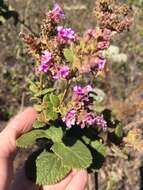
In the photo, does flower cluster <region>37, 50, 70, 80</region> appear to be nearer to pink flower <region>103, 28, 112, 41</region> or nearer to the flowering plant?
the flowering plant

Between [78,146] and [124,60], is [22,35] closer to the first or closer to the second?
[78,146]

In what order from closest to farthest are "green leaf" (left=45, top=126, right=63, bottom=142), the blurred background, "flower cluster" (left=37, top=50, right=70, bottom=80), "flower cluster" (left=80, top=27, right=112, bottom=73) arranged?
"flower cluster" (left=80, top=27, right=112, bottom=73) < "flower cluster" (left=37, top=50, right=70, bottom=80) < "green leaf" (left=45, top=126, right=63, bottom=142) < the blurred background

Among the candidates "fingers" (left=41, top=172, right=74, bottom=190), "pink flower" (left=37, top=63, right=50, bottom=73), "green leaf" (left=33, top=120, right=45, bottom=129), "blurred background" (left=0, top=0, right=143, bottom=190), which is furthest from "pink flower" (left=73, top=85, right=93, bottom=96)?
"blurred background" (left=0, top=0, right=143, bottom=190)

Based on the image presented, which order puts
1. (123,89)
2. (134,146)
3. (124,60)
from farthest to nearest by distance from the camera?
(124,60) → (123,89) → (134,146)

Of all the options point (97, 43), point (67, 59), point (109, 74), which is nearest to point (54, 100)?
point (67, 59)

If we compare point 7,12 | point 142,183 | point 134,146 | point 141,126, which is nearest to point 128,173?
point 142,183
